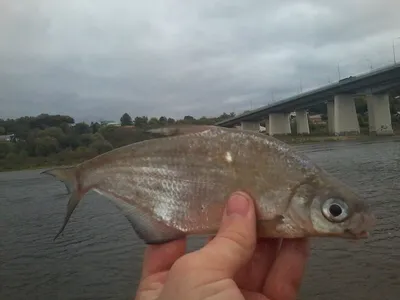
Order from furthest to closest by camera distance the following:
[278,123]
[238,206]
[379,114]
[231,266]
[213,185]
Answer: [278,123]
[379,114]
[213,185]
[238,206]
[231,266]

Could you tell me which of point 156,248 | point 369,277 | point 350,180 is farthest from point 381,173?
point 156,248

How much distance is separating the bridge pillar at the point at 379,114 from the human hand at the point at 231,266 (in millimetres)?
79338

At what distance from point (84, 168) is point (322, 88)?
74575 mm

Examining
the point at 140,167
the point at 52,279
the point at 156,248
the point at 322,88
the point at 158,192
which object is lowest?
the point at 52,279

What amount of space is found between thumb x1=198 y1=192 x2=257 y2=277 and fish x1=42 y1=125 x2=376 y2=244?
0.37 feet

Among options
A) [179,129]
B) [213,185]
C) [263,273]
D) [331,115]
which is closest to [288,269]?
[263,273]

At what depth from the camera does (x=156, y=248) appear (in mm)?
3438

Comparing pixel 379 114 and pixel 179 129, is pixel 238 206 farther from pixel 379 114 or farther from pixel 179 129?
pixel 379 114

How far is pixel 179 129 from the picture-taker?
3.28 metres

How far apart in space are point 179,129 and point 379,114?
81.1 metres

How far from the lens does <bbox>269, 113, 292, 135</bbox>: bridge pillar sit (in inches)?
3319

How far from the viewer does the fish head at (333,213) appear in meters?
2.65

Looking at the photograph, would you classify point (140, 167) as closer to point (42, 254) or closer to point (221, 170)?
point (221, 170)

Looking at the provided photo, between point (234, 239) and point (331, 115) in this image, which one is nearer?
point (234, 239)
